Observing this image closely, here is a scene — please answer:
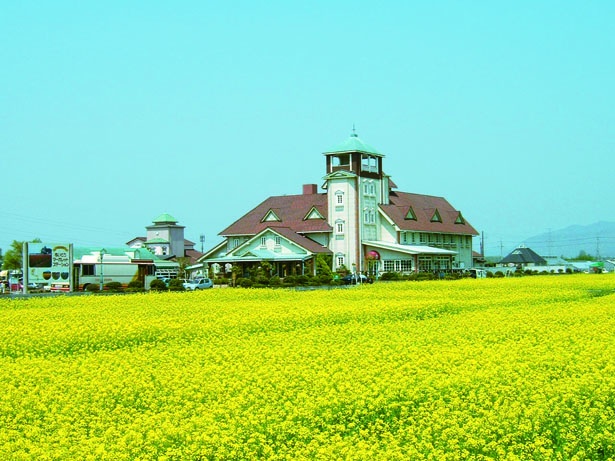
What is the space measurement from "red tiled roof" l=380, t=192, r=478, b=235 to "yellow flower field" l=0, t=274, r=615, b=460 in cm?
5769

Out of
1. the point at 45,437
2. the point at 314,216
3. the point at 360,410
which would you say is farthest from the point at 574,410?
the point at 314,216

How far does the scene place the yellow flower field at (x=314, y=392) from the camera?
8.88 metres

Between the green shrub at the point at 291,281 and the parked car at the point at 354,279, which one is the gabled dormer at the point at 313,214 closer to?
the parked car at the point at 354,279

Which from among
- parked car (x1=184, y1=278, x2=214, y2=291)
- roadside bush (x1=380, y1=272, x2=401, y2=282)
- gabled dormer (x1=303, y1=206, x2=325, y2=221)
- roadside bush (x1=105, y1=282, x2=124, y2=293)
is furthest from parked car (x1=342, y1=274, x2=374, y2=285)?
roadside bush (x1=105, y1=282, x2=124, y2=293)

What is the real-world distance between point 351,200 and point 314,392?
6315 cm

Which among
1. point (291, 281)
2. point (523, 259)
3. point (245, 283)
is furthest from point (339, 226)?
point (523, 259)

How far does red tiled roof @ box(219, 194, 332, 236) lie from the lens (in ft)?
251

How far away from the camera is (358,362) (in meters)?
13.5

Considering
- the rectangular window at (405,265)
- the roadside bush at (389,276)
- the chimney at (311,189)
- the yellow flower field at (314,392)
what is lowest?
the yellow flower field at (314,392)

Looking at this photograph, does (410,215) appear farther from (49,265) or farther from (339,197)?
(49,265)

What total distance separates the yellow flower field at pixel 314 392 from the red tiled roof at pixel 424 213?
57.7m

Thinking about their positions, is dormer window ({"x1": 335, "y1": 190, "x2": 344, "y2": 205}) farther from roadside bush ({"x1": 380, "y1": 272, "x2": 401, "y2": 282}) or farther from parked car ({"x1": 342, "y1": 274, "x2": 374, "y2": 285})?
roadside bush ({"x1": 380, "y1": 272, "x2": 401, "y2": 282})

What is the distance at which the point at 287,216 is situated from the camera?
262 ft

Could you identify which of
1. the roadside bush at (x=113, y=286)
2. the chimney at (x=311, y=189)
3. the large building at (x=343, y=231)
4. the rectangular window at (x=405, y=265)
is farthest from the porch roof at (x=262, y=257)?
the roadside bush at (x=113, y=286)
